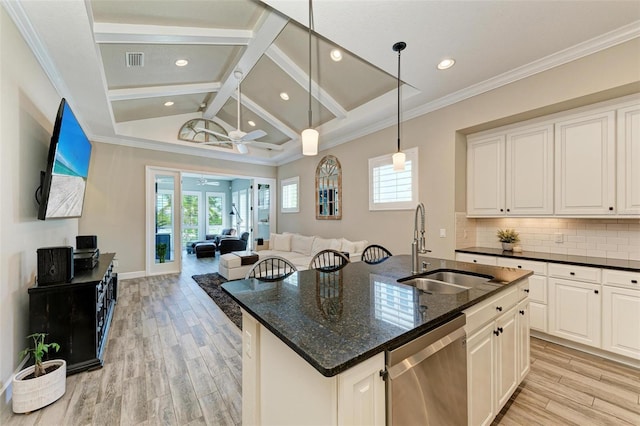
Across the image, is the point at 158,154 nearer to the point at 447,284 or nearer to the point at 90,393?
the point at 90,393

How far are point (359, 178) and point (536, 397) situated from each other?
3.74 metres

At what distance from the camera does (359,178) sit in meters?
5.00

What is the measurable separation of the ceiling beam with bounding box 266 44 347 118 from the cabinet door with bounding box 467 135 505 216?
2192 millimetres

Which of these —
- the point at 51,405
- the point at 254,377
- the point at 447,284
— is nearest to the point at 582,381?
the point at 447,284

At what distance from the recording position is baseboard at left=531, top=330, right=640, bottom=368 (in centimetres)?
242

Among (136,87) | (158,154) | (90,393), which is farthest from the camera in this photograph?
(158,154)

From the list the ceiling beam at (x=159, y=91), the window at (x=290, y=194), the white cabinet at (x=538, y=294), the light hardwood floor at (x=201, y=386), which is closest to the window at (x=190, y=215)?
the window at (x=290, y=194)

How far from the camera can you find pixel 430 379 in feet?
3.97

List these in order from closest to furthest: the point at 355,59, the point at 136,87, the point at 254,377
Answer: the point at 254,377 < the point at 355,59 < the point at 136,87

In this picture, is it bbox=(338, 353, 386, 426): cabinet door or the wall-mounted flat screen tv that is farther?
the wall-mounted flat screen tv

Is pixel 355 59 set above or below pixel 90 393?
above

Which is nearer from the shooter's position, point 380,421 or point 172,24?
point 380,421

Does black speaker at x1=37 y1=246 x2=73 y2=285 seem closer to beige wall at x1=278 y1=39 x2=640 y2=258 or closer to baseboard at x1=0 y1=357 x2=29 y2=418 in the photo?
baseboard at x1=0 y1=357 x2=29 y2=418

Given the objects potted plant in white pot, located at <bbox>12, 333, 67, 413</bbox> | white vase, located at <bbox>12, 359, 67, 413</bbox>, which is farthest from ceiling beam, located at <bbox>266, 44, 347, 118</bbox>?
white vase, located at <bbox>12, 359, 67, 413</bbox>
